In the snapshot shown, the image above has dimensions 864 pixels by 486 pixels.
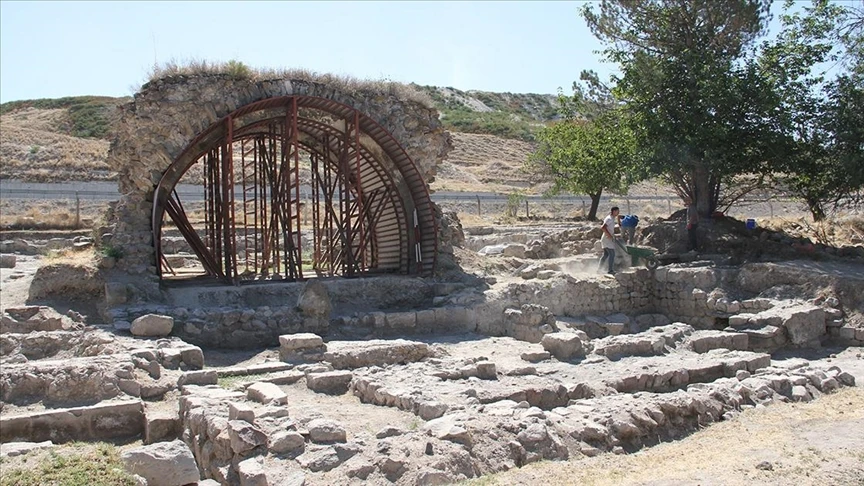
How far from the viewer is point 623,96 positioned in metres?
20.3

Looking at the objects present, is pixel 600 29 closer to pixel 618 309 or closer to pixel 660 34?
pixel 660 34

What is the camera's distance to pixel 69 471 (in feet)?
24.0

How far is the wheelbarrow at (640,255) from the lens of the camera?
1786cm

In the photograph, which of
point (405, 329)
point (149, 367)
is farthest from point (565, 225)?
point (149, 367)

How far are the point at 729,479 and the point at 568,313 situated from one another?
8.98 m

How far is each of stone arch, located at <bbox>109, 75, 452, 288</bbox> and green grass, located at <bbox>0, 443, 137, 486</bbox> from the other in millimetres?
7384

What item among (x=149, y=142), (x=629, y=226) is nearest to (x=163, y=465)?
(x=149, y=142)

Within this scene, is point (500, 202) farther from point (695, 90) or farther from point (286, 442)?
point (286, 442)

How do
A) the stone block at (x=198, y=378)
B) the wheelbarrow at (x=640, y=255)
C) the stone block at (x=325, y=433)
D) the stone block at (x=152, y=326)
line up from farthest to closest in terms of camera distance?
1. the wheelbarrow at (x=640, y=255)
2. the stone block at (x=152, y=326)
3. the stone block at (x=198, y=378)
4. the stone block at (x=325, y=433)

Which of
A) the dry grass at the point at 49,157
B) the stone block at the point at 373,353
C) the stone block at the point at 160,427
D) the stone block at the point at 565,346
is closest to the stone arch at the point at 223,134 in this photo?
the stone block at the point at 373,353

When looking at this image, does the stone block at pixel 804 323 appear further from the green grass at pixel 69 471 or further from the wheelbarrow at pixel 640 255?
the green grass at pixel 69 471

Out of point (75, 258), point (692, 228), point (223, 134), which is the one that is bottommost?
point (75, 258)

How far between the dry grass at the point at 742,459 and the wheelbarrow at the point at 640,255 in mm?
8518

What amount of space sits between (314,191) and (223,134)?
2825mm
